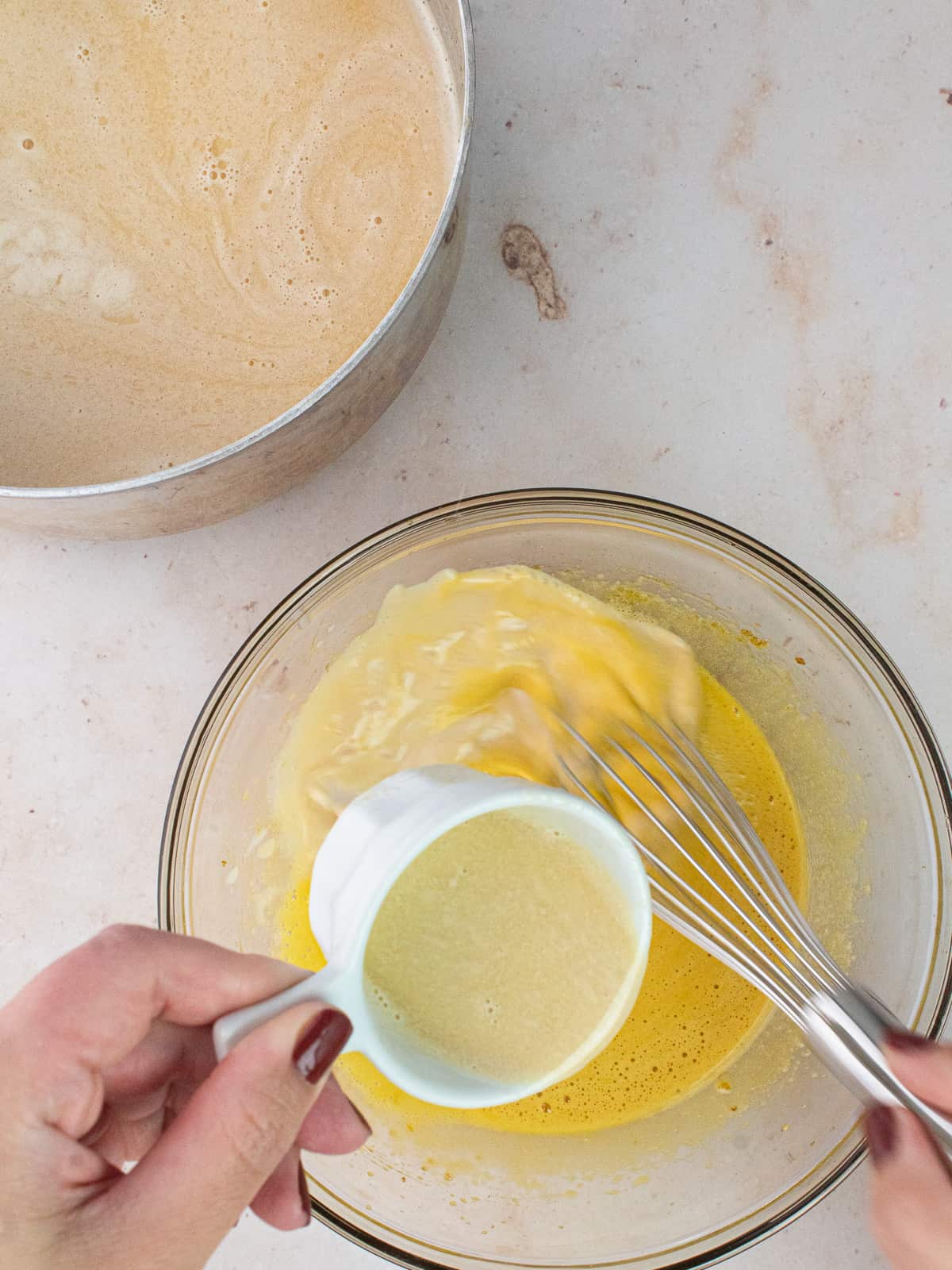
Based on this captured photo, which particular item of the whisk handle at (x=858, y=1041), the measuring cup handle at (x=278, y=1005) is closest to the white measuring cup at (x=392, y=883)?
the measuring cup handle at (x=278, y=1005)

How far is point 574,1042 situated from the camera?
1.92 ft

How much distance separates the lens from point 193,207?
71 centimetres

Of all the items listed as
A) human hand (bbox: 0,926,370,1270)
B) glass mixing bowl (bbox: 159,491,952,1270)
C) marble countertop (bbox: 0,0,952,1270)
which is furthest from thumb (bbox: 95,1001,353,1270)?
marble countertop (bbox: 0,0,952,1270)

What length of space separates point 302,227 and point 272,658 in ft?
0.94

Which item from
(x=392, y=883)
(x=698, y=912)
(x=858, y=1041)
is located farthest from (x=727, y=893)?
(x=392, y=883)

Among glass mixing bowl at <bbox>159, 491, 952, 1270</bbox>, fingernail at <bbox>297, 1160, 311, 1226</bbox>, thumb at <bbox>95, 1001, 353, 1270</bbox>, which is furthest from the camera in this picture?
glass mixing bowl at <bbox>159, 491, 952, 1270</bbox>

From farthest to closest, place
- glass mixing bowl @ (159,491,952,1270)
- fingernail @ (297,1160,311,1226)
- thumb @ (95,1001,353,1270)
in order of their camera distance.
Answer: glass mixing bowl @ (159,491,952,1270)
fingernail @ (297,1160,311,1226)
thumb @ (95,1001,353,1270)

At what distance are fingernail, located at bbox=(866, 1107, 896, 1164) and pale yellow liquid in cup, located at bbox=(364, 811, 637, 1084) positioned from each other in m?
0.14

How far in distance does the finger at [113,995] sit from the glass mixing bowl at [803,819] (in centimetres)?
16

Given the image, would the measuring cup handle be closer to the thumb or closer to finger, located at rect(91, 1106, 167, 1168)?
the thumb

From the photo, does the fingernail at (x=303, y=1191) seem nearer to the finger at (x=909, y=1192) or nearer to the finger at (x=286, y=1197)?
the finger at (x=286, y=1197)

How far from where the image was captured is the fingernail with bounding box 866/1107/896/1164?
527 millimetres

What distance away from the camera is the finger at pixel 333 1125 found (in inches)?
22.8

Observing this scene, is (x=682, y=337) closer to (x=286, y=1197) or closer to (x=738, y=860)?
(x=738, y=860)
